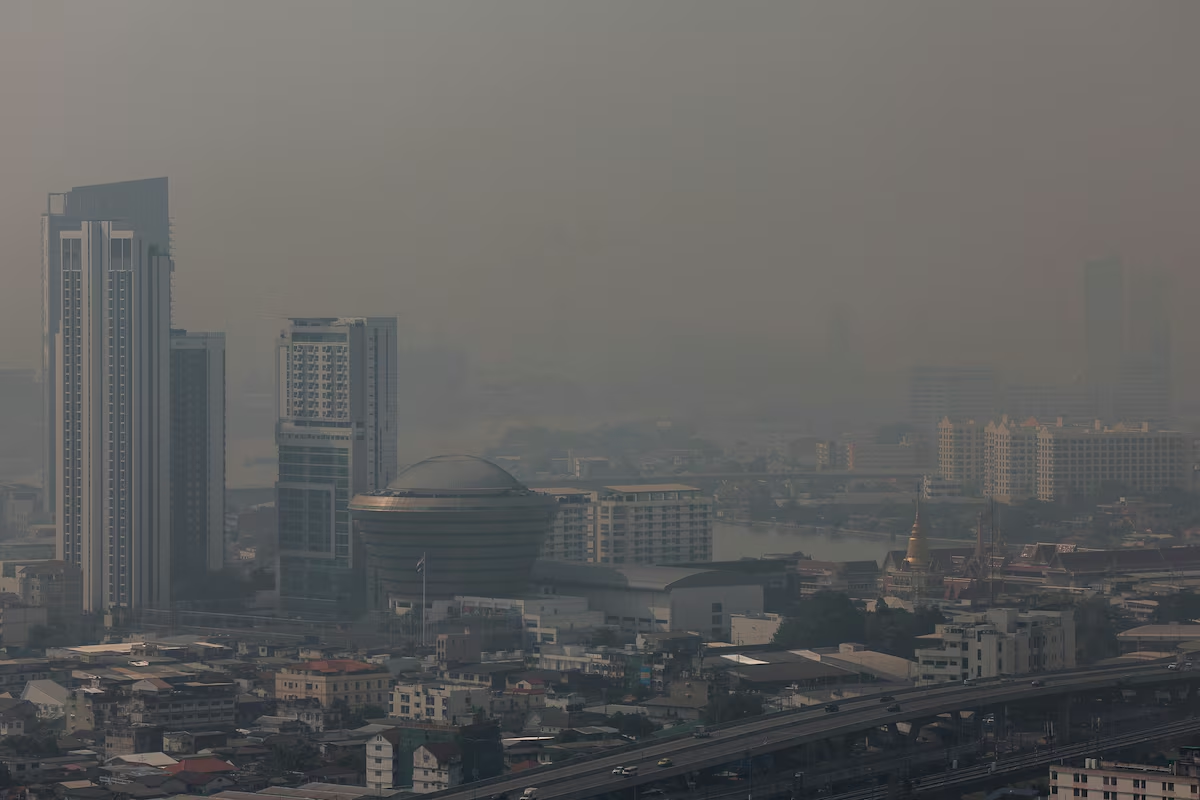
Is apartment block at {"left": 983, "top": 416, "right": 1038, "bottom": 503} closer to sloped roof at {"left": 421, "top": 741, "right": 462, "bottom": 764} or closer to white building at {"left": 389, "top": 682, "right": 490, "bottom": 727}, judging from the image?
white building at {"left": 389, "top": 682, "right": 490, "bottom": 727}

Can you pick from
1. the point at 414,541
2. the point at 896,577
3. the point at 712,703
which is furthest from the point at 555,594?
the point at 712,703

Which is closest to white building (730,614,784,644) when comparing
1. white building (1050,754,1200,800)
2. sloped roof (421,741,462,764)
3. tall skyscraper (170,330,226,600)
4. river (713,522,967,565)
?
tall skyscraper (170,330,226,600)

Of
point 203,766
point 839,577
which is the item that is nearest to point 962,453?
point 839,577

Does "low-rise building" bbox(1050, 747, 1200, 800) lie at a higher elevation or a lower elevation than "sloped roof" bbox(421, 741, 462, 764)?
higher

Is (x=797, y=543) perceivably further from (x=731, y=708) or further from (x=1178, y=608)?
(x=731, y=708)

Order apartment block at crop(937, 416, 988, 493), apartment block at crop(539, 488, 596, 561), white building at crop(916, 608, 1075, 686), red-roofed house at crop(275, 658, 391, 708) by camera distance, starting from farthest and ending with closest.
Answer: apartment block at crop(937, 416, 988, 493) < apartment block at crop(539, 488, 596, 561) < red-roofed house at crop(275, 658, 391, 708) < white building at crop(916, 608, 1075, 686)

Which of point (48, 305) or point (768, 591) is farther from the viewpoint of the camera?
point (48, 305)

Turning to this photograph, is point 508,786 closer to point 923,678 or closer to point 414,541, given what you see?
point 923,678
